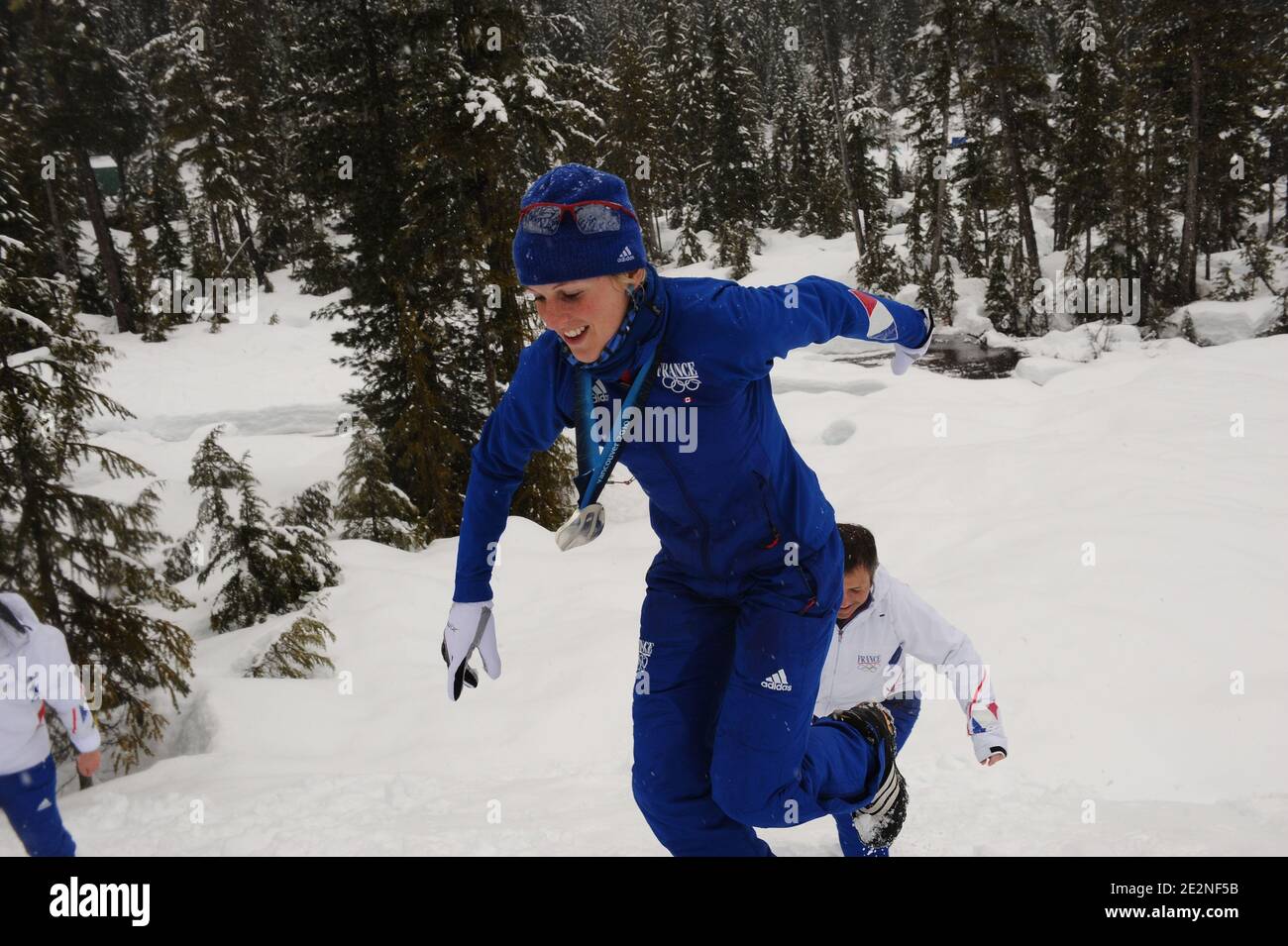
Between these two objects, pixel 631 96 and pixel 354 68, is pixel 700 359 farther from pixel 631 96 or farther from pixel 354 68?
pixel 631 96

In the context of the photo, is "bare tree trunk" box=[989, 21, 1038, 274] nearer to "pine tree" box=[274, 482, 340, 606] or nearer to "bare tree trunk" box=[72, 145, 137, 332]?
"pine tree" box=[274, 482, 340, 606]

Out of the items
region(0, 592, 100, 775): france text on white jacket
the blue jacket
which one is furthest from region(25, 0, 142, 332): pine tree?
the blue jacket

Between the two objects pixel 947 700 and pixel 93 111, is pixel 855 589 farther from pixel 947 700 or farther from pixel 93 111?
pixel 93 111

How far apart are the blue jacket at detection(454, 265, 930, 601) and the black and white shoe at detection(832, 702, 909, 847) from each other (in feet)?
3.38

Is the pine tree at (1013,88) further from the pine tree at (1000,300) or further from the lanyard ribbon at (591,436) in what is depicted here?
the lanyard ribbon at (591,436)

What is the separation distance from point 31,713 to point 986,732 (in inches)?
182

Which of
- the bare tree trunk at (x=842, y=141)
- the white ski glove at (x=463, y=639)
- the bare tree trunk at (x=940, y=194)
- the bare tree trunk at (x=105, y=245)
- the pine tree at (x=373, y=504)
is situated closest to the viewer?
the white ski glove at (x=463, y=639)

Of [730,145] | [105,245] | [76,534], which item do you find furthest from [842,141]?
[76,534]

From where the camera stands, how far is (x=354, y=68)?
13.8 m

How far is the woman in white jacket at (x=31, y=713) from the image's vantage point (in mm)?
3973

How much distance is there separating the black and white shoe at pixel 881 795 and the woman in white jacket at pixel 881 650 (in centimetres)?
17

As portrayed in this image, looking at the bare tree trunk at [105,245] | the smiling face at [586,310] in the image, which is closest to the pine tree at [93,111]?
the bare tree trunk at [105,245]

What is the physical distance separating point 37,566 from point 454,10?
10.00 meters

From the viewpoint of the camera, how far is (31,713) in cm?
413
